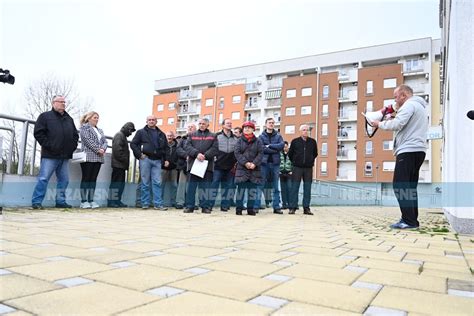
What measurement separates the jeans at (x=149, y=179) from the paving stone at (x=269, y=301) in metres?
6.36

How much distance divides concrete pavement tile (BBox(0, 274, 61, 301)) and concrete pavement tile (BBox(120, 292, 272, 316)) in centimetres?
51

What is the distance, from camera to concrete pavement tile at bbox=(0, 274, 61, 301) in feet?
5.15

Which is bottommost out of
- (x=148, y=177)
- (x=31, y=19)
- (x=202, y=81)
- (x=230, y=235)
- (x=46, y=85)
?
(x=230, y=235)

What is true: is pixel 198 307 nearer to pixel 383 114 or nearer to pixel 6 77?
pixel 6 77

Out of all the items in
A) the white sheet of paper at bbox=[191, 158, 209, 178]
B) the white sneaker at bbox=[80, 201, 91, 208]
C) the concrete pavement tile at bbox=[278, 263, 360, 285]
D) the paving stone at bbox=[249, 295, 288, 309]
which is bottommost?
the white sneaker at bbox=[80, 201, 91, 208]

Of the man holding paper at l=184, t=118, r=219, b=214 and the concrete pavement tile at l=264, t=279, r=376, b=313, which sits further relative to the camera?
the man holding paper at l=184, t=118, r=219, b=214

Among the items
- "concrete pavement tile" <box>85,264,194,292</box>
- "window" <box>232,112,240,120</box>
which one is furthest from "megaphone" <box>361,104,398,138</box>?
"window" <box>232,112,240,120</box>

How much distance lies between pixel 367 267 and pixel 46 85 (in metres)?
30.2

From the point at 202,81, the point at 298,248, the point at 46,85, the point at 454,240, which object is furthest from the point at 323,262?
the point at 202,81

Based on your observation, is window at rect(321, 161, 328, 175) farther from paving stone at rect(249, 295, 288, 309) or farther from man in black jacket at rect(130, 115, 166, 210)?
paving stone at rect(249, 295, 288, 309)

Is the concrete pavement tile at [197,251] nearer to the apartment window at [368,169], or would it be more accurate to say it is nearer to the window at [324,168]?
the apartment window at [368,169]

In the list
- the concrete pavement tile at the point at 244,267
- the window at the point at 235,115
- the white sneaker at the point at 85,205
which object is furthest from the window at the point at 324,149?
the concrete pavement tile at the point at 244,267

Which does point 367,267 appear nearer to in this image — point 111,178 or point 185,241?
point 185,241

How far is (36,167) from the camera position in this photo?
670 cm
